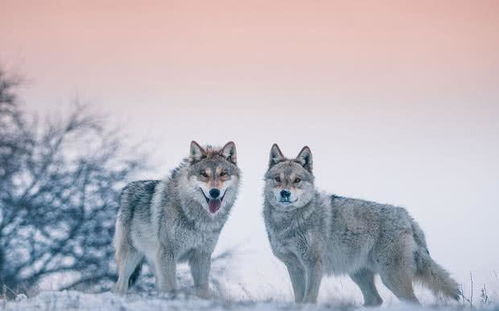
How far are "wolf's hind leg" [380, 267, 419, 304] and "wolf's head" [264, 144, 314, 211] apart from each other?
165cm

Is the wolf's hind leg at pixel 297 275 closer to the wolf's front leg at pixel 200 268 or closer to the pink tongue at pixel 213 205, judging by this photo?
the wolf's front leg at pixel 200 268

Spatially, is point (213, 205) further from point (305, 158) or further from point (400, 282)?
point (400, 282)

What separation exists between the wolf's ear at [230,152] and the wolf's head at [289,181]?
58cm

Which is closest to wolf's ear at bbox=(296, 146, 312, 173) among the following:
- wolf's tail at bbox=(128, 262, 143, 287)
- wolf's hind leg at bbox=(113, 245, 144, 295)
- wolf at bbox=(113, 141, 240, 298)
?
wolf at bbox=(113, 141, 240, 298)

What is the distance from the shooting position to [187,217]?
41.2 ft

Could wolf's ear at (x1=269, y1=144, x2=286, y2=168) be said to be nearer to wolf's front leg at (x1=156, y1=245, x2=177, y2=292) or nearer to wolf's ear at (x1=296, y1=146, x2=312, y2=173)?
wolf's ear at (x1=296, y1=146, x2=312, y2=173)

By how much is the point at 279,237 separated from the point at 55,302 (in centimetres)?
377

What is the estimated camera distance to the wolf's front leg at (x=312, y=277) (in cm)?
1169

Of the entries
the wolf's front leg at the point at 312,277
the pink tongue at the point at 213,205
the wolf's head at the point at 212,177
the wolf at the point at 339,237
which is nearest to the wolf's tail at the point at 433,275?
the wolf at the point at 339,237

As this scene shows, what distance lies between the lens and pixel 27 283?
24.0 meters

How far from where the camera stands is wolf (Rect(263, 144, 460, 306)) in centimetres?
1231

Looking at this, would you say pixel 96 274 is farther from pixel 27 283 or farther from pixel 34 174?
pixel 34 174

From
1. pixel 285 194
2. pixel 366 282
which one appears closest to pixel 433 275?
pixel 366 282

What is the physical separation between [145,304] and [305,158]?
415 centimetres
